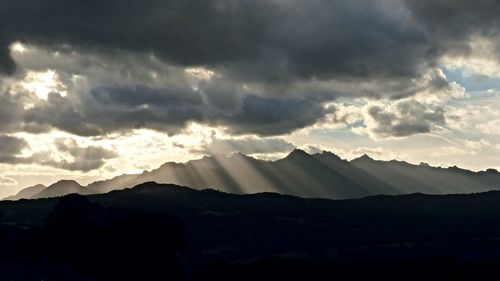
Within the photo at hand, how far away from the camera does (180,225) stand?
160750 millimetres

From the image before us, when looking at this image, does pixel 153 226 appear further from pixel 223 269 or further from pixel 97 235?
pixel 223 269

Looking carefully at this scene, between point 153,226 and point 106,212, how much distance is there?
74.3ft

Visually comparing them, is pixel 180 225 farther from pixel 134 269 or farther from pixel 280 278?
pixel 280 278

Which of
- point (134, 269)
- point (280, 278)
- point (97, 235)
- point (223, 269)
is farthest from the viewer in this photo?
point (280, 278)

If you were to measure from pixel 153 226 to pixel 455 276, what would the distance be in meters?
94.9

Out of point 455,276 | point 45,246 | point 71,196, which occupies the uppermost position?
point 71,196

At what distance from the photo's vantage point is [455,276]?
630 ft

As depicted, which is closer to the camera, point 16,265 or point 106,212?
point 16,265

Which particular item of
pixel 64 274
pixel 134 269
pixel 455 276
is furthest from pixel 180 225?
pixel 455 276

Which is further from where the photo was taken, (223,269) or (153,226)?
(223,269)

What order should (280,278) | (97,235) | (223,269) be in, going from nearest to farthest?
(97,235) → (223,269) → (280,278)

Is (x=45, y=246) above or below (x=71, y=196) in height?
below

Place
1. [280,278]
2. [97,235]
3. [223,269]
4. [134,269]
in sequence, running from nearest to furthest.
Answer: [134,269] → [97,235] → [223,269] → [280,278]

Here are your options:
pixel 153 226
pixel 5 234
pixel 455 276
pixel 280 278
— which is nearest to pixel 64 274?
pixel 153 226
